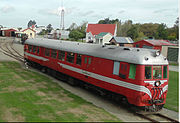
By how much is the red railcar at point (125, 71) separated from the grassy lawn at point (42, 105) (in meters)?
1.45

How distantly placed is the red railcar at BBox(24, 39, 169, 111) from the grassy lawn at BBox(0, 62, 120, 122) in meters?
1.45

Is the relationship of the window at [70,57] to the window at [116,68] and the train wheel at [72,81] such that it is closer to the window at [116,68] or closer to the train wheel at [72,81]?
the train wheel at [72,81]

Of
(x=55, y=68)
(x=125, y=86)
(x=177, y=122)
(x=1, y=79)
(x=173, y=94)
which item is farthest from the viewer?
(x=55, y=68)

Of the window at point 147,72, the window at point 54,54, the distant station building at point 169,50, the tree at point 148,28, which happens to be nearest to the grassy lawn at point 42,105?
the window at point 147,72

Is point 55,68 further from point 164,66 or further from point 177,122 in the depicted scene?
point 177,122

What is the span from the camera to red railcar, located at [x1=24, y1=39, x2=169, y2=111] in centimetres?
1063

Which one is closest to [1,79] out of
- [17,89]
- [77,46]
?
[17,89]

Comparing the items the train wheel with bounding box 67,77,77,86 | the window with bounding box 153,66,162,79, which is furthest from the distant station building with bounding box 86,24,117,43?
the window with bounding box 153,66,162,79

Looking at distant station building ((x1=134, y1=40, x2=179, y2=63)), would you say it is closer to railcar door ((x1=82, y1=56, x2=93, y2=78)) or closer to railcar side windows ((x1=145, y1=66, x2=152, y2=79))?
railcar door ((x1=82, y1=56, x2=93, y2=78))

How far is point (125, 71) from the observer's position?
11.1 metres

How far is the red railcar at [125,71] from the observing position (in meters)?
10.6

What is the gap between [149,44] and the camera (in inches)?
1452

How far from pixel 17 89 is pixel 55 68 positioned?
4.55 meters

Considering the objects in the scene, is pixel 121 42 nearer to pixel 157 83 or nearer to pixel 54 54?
pixel 54 54
